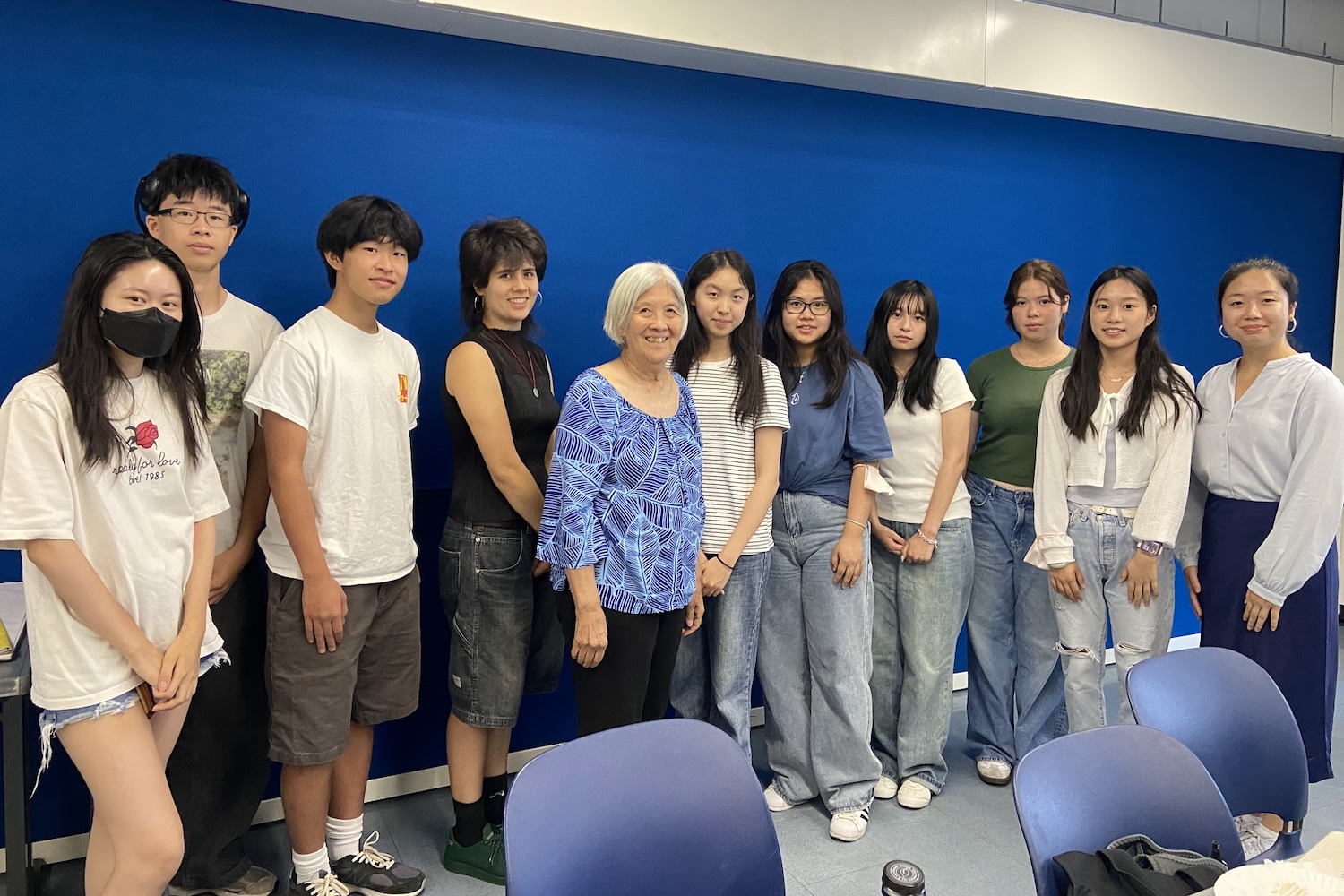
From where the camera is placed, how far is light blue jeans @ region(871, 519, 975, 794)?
10.2ft

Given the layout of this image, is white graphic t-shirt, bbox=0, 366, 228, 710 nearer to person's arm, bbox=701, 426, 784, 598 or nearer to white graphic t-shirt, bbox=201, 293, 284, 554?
white graphic t-shirt, bbox=201, 293, 284, 554

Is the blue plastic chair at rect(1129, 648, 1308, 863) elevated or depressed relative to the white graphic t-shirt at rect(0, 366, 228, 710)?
depressed

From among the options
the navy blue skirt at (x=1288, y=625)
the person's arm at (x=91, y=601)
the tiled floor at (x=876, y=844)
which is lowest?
the tiled floor at (x=876, y=844)

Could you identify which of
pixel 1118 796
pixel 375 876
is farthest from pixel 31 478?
pixel 1118 796

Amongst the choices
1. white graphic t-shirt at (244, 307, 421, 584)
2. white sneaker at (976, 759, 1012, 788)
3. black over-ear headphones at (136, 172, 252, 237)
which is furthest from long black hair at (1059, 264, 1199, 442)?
black over-ear headphones at (136, 172, 252, 237)

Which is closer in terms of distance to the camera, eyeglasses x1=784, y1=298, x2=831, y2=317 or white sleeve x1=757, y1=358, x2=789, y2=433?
white sleeve x1=757, y1=358, x2=789, y2=433

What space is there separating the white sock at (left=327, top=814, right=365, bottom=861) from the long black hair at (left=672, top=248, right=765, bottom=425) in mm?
1527

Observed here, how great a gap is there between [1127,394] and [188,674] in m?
2.65

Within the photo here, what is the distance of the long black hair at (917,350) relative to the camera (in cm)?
303

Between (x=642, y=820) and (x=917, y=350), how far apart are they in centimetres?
210

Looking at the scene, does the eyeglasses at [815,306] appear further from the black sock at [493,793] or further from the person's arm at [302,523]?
the black sock at [493,793]

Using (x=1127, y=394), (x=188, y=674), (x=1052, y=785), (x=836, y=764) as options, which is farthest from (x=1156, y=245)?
(x=188, y=674)

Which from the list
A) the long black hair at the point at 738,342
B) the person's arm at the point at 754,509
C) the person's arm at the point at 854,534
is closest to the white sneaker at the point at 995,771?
the person's arm at the point at 854,534

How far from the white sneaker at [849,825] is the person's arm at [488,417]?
1.38m
